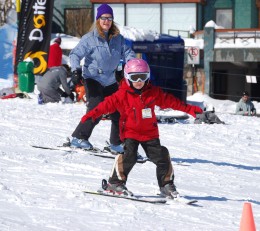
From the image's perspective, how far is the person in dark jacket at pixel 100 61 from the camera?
27.6ft

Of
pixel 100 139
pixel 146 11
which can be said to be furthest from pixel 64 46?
pixel 100 139

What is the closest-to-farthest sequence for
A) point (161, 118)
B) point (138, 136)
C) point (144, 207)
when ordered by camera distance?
point (144, 207) < point (138, 136) < point (161, 118)

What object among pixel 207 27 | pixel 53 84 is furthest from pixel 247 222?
pixel 207 27

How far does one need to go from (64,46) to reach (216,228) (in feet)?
94.3

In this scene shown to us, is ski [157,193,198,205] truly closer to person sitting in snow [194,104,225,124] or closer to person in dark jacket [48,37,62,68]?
person sitting in snow [194,104,225,124]

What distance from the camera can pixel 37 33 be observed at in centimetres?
2075

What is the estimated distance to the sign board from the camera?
2889cm

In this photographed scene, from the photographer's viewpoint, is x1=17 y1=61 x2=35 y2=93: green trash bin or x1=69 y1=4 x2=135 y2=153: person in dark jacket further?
x1=17 y1=61 x2=35 y2=93: green trash bin

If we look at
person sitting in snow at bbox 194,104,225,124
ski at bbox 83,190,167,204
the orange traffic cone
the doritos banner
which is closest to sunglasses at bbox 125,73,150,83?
ski at bbox 83,190,167,204

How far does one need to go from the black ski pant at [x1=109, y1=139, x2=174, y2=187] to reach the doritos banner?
48.2ft

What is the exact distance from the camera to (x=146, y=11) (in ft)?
115

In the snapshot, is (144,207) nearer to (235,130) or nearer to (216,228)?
(216,228)

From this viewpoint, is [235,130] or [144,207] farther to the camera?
[235,130]

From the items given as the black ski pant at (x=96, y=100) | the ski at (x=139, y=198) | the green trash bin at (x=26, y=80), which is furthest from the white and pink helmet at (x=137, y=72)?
the green trash bin at (x=26, y=80)
